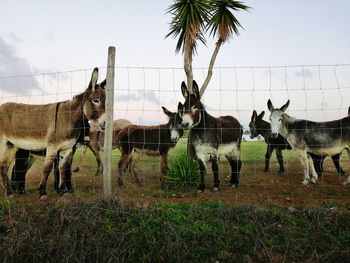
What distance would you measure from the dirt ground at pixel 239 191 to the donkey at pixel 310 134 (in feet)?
2.08

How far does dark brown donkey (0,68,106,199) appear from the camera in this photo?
23.0ft

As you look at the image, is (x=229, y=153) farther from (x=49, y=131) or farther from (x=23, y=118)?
(x=23, y=118)

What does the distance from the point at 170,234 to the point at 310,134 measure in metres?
5.66

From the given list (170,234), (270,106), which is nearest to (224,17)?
(270,106)

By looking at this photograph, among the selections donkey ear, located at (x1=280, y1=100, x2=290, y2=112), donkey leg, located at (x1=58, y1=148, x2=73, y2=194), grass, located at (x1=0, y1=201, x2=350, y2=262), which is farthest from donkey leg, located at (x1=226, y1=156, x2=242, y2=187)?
donkey leg, located at (x1=58, y1=148, x2=73, y2=194)

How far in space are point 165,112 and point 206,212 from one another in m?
4.88

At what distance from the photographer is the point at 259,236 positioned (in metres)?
4.60

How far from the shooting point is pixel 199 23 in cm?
1195

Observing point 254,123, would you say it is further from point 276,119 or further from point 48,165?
point 48,165

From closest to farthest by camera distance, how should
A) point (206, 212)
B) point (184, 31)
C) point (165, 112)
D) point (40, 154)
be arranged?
point (206, 212)
point (40, 154)
point (165, 112)
point (184, 31)

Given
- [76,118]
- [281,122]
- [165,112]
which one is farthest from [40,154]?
[281,122]

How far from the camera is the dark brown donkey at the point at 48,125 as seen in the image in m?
7.00

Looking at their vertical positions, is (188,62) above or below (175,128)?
above

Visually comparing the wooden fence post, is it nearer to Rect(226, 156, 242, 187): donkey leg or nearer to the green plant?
the green plant
